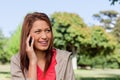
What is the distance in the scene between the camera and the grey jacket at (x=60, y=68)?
9.83ft

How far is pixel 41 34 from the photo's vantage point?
3037 millimetres

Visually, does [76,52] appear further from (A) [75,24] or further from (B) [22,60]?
(B) [22,60]

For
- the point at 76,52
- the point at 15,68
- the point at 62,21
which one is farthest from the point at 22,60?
the point at 76,52

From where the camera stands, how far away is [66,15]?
180 feet

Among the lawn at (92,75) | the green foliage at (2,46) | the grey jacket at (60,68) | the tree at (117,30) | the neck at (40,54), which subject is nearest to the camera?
the grey jacket at (60,68)

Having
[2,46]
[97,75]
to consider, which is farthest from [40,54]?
[2,46]

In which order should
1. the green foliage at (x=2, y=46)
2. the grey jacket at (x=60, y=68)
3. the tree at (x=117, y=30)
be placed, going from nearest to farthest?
the grey jacket at (x=60, y=68), the green foliage at (x=2, y=46), the tree at (x=117, y=30)

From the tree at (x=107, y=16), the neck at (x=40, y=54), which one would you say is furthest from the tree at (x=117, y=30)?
the neck at (x=40, y=54)

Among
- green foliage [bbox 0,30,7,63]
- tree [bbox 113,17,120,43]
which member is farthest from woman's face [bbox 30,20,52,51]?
tree [bbox 113,17,120,43]

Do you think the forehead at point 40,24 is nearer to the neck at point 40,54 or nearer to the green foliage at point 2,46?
the neck at point 40,54

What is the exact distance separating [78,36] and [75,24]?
6.43 ft

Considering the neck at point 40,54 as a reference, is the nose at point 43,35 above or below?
above

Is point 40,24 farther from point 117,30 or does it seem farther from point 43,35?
point 117,30

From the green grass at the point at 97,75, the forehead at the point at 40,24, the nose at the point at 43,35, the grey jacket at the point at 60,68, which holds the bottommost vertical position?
the green grass at the point at 97,75
